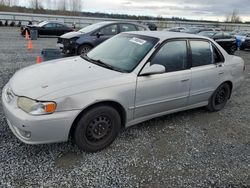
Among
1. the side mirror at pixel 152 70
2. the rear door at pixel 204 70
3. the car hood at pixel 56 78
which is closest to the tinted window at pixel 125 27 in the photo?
the rear door at pixel 204 70

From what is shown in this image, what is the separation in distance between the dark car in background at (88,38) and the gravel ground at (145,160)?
5.85 metres

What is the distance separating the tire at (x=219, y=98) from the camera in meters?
4.77

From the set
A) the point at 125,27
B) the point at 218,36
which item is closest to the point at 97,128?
the point at 125,27

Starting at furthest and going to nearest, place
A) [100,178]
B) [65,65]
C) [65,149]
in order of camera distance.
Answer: [65,65], [65,149], [100,178]

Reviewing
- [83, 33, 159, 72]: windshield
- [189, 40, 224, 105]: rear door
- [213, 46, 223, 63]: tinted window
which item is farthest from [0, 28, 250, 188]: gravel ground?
[213, 46, 223, 63]: tinted window

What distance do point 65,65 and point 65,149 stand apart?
1.31 m

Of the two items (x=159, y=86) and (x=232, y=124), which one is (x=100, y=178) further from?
(x=232, y=124)

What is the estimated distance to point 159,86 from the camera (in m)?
3.65

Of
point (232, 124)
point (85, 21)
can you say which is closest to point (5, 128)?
point (232, 124)

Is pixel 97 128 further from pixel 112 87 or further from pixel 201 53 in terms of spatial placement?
pixel 201 53

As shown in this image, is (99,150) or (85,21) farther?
(85,21)

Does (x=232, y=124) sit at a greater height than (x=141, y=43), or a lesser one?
lesser

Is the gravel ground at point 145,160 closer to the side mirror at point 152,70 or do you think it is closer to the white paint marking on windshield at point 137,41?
the side mirror at point 152,70

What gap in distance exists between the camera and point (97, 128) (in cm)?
322
